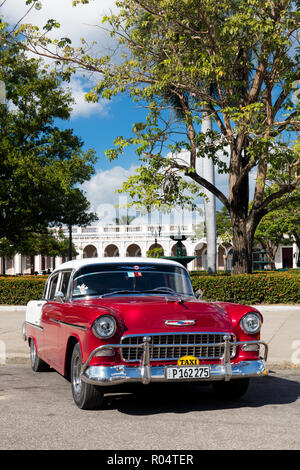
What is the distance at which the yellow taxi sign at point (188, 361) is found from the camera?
538 centimetres

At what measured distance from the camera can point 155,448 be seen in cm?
425

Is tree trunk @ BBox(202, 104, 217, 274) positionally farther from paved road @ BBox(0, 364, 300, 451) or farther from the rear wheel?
paved road @ BBox(0, 364, 300, 451)

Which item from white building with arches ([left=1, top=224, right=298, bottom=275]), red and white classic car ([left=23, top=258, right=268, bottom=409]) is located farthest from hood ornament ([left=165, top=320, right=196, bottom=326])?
white building with arches ([left=1, top=224, right=298, bottom=275])

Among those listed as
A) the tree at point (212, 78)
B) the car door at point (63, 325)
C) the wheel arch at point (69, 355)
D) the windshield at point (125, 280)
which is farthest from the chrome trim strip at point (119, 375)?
the tree at point (212, 78)

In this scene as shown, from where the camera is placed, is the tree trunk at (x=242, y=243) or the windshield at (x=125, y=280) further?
the tree trunk at (x=242, y=243)

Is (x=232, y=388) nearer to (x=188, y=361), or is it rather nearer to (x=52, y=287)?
(x=188, y=361)

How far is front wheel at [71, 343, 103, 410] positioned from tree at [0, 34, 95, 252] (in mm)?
18884

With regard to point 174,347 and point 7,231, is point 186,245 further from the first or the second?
point 174,347

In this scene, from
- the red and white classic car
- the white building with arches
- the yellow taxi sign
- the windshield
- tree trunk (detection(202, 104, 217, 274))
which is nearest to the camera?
the red and white classic car

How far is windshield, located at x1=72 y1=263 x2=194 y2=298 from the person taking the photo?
21.5 ft

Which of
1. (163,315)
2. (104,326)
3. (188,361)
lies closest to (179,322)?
(163,315)

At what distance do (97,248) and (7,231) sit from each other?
5824 centimetres

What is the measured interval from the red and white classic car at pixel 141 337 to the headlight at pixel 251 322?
0.01 meters

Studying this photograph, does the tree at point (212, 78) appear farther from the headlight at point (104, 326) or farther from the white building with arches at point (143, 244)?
the white building with arches at point (143, 244)
